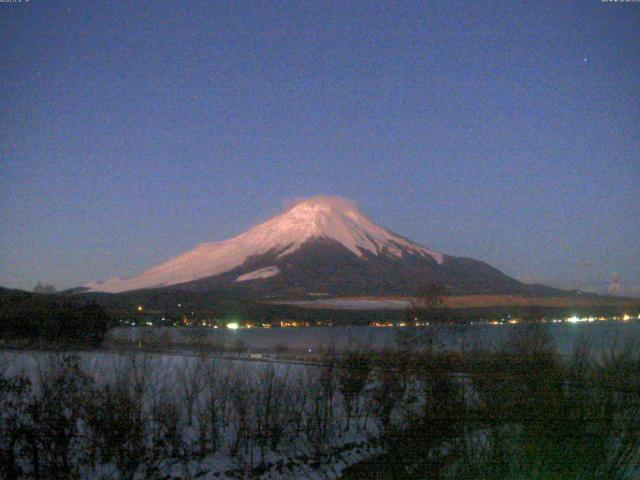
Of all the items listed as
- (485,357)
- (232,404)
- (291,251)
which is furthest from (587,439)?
(291,251)

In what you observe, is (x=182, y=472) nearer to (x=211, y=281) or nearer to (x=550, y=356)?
(x=550, y=356)

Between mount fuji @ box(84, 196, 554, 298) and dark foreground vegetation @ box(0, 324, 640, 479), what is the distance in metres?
80.9

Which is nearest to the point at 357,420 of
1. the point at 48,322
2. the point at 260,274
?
the point at 48,322

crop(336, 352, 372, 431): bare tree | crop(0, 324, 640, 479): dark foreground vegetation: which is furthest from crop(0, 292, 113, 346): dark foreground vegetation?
crop(0, 324, 640, 479): dark foreground vegetation

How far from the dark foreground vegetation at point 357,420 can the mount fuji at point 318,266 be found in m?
80.9

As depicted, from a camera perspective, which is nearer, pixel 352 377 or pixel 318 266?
pixel 352 377

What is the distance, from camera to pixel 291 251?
413 ft

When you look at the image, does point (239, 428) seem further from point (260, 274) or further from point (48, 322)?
point (260, 274)

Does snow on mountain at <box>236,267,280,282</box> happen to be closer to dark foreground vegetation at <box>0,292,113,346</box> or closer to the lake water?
the lake water

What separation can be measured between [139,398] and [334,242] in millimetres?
120172

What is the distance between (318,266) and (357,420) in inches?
3954

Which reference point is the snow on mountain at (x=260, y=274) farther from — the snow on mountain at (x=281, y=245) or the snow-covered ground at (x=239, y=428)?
the snow-covered ground at (x=239, y=428)

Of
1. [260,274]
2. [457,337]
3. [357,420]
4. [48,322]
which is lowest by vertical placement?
[357,420]

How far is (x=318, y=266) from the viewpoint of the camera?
383ft
